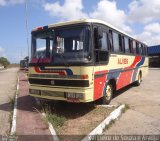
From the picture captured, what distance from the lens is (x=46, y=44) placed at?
29.0 ft

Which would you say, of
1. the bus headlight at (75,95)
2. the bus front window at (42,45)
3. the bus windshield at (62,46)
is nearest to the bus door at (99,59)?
the bus windshield at (62,46)

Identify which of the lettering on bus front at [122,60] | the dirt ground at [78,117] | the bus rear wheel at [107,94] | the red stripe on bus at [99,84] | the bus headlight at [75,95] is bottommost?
the dirt ground at [78,117]

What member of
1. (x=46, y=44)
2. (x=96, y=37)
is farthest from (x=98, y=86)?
(x=46, y=44)

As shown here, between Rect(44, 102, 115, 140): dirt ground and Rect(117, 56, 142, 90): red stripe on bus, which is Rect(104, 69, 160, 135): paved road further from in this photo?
Rect(117, 56, 142, 90): red stripe on bus

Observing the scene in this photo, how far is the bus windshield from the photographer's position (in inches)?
316

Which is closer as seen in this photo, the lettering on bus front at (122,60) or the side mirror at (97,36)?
the side mirror at (97,36)

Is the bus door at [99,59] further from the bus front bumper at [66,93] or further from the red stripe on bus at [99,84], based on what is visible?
the bus front bumper at [66,93]

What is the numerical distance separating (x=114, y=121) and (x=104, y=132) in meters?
0.96

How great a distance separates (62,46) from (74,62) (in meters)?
0.84

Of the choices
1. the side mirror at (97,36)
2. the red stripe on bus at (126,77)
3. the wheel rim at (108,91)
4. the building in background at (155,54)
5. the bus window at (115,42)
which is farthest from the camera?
the building in background at (155,54)

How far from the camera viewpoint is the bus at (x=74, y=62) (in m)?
7.99

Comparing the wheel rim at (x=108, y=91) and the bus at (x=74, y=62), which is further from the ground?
the bus at (x=74, y=62)

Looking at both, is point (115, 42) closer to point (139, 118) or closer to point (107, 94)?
point (107, 94)

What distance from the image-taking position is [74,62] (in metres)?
7.98
